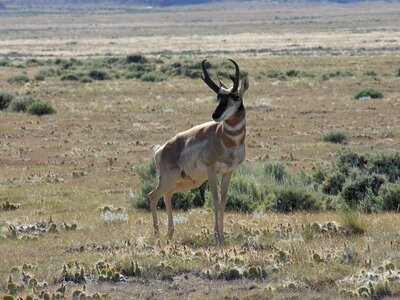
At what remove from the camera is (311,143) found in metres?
26.4

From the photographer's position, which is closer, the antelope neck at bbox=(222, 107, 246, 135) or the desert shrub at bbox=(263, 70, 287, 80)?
the antelope neck at bbox=(222, 107, 246, 135)

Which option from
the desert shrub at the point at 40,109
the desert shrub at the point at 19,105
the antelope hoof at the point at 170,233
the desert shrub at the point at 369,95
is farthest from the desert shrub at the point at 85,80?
the antelope hoof at the point at 170,233

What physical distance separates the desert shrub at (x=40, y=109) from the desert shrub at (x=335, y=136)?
1266 cm

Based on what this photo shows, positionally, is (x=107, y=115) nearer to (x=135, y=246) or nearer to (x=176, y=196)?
(x=176, y=196)

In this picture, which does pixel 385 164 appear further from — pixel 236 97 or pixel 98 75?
pixel 98 75

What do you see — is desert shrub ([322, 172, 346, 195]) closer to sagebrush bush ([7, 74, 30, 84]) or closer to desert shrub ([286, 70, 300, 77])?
sagebrush bush ([7, 74, 30, 84])

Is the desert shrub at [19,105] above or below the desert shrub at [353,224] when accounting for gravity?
below

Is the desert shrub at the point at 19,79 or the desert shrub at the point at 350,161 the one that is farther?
the desert shrub at the point at 19,79

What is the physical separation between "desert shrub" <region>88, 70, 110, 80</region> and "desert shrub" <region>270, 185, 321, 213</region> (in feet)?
136

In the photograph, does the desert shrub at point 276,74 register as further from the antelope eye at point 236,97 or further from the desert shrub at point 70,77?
the antelope eye at point 236,97

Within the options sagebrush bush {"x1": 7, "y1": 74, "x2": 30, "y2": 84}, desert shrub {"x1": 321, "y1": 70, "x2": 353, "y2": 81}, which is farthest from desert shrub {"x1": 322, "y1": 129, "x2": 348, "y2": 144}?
sagebrush bush {"x1": 7, "y1": 74, "x2": 30, "y2": 84}

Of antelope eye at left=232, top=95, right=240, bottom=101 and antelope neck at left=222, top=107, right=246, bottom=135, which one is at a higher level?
antelope eye at left=232, top=95, right=240, bottom=101

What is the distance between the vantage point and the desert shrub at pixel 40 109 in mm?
35188

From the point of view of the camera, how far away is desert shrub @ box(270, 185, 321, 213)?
1536cm
